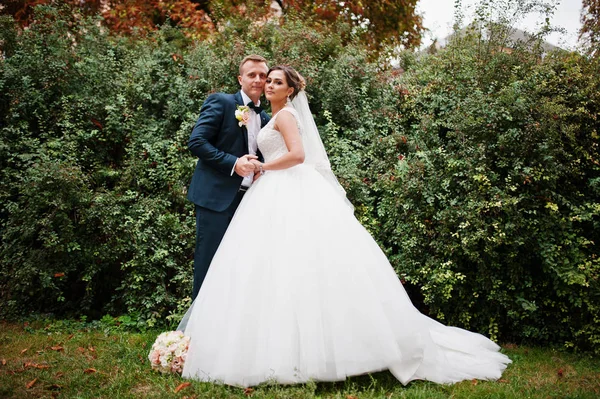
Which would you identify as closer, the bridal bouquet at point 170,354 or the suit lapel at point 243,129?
the bridal bouquet at point 170,354

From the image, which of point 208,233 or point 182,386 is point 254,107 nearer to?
point 208,233

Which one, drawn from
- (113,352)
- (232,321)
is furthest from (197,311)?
(113,352)

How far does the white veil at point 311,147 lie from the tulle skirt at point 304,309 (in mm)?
266

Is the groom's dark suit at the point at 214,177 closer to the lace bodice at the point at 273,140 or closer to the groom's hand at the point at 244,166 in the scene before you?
the groom's hand at the point at 244,166

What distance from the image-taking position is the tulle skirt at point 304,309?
10.9 ft

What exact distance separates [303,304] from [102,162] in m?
4.33

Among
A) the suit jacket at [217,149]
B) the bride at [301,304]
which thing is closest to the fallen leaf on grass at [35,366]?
the bride at [301,304]

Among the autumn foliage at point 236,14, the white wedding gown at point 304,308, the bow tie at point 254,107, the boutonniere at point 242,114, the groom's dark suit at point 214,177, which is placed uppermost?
the autumn foliage at point 236,14

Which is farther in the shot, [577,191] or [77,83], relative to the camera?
[77,83]

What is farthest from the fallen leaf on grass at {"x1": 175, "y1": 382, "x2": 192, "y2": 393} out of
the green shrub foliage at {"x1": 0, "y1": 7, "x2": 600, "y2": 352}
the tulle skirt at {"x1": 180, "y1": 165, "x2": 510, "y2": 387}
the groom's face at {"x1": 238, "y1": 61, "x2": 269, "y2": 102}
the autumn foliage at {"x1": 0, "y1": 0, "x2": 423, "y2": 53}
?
the autumn foliage at {"x1": 0, "y1": 0, "x2": 423, "y2": 53}

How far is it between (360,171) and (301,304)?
2910 mm

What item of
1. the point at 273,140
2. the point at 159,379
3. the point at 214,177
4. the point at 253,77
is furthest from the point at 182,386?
the point at 253,77

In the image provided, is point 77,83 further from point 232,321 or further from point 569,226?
point 569,226

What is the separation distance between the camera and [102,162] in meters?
6.43
